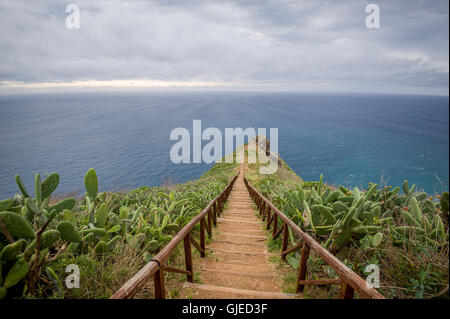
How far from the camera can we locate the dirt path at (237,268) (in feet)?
10.6

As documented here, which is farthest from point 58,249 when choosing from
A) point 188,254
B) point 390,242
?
point 390,242

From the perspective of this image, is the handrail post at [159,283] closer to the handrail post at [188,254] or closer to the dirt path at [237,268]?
the dirt path at [237,268]

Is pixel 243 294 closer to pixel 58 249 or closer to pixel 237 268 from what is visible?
pixel 237 268

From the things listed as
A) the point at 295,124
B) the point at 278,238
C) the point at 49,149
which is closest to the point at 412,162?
the point at 295,124

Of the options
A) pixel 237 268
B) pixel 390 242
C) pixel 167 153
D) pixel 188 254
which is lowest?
pixel 167 153

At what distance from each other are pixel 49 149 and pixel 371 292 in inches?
2952

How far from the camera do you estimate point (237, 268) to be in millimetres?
4203

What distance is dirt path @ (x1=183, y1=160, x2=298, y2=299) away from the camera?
10.6 feet

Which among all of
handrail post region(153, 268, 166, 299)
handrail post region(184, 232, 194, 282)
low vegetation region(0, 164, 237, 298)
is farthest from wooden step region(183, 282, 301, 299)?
low vegetation region(0, 164, 237, 298)

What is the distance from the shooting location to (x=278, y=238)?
540 centimetres

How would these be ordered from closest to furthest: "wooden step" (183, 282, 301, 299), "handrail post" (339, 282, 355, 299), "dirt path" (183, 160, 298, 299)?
"handrail post" (339, 282, 355, 299) → "wooden step" (183, 282, 301, 299) → "dirt path" (183, 160, 298, 299)

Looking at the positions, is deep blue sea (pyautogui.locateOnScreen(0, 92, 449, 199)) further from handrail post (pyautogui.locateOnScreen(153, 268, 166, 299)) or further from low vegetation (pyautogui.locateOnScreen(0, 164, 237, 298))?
handrail post (pyautogui.locateOnScreen(153, 268, 166, 299))

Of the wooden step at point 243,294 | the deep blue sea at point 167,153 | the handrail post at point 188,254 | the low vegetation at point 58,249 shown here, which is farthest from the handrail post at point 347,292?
the deep blue sea at point 167,153
